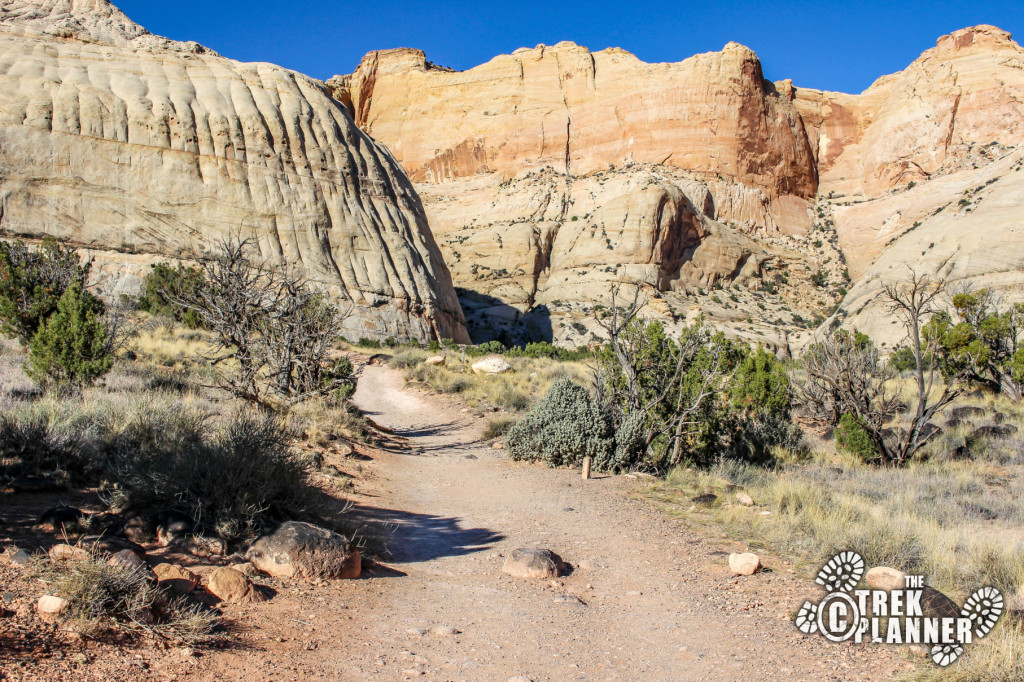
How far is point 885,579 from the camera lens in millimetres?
A: 4344

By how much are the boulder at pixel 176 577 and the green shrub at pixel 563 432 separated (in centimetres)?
608

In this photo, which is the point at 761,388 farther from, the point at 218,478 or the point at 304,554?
the point at 218,478

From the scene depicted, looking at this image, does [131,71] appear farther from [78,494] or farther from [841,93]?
[841,93]

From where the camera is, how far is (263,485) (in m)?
5.07

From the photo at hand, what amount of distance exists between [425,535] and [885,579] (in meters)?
3.85

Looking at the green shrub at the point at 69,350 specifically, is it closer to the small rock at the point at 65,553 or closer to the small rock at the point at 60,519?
the small rock at the point at 60,519

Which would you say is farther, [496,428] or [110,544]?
[496,428]

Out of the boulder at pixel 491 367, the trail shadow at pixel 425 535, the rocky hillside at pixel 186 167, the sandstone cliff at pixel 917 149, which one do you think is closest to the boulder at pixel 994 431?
the trail shadow at pixel 425 535

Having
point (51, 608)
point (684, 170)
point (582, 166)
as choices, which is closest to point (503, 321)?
point (582, 166)

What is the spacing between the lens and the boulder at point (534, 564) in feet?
16.4

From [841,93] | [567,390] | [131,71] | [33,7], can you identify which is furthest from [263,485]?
[841,93]

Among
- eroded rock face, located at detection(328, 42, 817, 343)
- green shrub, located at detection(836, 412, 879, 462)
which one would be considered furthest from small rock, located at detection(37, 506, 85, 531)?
eroded rock face, located at detection(328, 42, 817, 343)

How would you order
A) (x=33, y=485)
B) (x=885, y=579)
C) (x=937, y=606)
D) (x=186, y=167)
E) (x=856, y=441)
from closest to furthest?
1. (x=937, y=606)
2. (x=885, y=579)
3. (x=33, y=485)
4. (x=856, y=441)
5. (x=186, y=167)

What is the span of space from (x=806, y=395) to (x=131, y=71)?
35.0 meters
